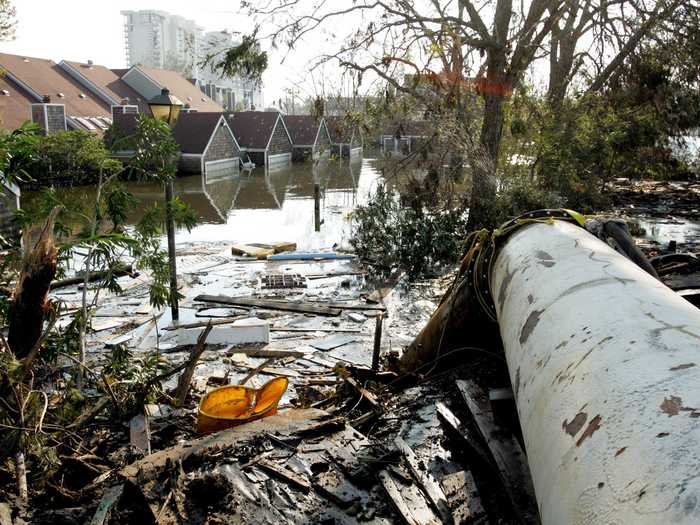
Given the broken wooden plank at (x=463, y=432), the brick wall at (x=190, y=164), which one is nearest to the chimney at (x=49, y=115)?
the brick wall at (x=190, y=164)

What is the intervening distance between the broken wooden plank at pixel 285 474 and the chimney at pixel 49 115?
37938 millimetres

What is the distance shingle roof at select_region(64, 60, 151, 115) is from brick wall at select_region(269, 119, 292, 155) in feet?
34.2

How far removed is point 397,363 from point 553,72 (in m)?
18.3

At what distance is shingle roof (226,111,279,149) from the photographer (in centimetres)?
5075

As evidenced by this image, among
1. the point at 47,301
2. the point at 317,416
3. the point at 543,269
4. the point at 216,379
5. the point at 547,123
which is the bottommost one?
the point at 216,379

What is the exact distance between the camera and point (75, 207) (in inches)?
256

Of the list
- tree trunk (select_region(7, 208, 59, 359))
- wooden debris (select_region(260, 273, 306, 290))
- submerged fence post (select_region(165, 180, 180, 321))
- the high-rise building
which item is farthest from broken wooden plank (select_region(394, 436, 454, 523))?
the high-rise building

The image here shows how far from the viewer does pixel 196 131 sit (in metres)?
44.1

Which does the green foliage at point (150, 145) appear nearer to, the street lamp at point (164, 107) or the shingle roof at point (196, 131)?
the street lamp at point (164, 107)

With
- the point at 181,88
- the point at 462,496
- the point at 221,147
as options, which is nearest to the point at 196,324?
the point at 462,496

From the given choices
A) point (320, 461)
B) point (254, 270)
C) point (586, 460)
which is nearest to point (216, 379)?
point (320, 461)

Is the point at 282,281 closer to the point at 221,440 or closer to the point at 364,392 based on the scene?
the point at 364,392

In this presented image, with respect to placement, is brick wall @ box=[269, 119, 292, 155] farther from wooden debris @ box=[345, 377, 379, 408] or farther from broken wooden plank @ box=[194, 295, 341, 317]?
wooden debris @ box=[345, 377, 379, 408]

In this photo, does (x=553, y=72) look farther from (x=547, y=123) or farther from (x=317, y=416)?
(x=317, y=416)
